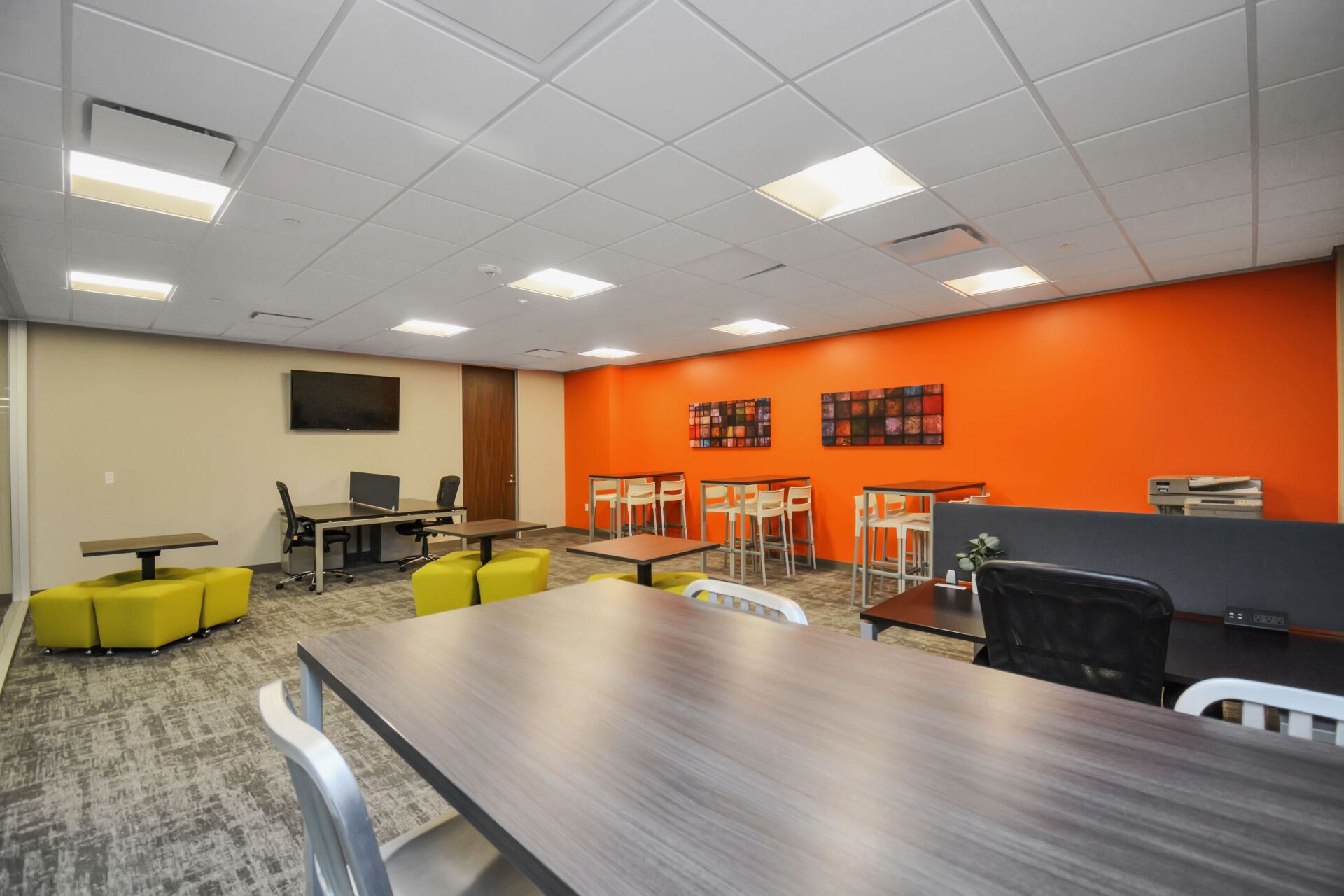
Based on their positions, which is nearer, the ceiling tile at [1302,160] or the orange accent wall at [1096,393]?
the ceiling tile at [1302,160]

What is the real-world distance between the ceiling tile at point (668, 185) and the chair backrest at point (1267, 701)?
8.28 feet

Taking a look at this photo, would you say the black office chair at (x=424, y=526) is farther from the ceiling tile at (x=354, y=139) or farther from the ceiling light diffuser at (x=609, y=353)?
the ceiling tile at (x=354, y=139)

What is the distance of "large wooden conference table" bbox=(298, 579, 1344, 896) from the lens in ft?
1.86

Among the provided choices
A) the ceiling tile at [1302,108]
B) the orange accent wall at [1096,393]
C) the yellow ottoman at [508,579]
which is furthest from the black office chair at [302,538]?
the ceiling tile at [1302,108]

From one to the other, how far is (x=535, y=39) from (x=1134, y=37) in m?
1.98

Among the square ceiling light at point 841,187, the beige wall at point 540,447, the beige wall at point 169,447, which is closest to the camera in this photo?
the square ceiling light at point 841,187

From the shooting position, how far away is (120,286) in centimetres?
459

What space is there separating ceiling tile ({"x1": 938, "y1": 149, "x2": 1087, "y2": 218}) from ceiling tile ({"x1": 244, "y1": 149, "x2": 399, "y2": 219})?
9.59 ft

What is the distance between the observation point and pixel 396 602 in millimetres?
5395

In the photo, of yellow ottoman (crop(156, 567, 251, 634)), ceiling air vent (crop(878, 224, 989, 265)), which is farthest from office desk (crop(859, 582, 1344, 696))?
yellow ottoman (crop(156, 567, 251, 634))

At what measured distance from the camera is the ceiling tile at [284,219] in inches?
119

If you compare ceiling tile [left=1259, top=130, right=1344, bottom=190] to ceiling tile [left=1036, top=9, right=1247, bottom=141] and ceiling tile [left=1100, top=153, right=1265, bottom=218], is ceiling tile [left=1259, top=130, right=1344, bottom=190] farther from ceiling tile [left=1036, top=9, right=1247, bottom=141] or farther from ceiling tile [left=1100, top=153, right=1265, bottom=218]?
ceiling tile [left=1036, top=9, right=1247, bottom=141]

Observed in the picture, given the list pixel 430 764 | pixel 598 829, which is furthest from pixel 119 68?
pixel 598 829

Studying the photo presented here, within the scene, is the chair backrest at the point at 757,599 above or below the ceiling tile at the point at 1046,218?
below
